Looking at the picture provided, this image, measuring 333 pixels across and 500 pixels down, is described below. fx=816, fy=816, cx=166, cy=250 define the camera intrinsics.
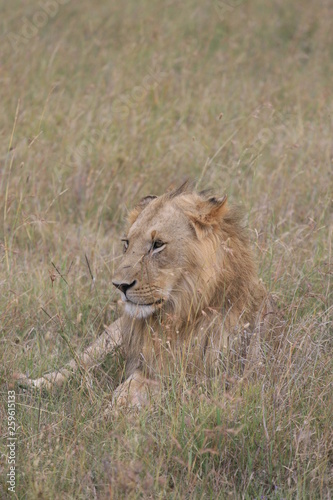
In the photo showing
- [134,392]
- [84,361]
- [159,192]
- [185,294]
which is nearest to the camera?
[134,392]

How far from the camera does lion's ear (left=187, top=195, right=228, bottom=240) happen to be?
4090 mm

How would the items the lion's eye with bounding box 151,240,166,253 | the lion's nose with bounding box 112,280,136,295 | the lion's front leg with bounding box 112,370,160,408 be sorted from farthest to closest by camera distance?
the lion's eye with bounding box 151,240,166,253 → the lion's nose with bounding box 112,280,136,295 → the lion's front leg with bounding box 112,370,160,408

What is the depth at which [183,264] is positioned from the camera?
4.05 m

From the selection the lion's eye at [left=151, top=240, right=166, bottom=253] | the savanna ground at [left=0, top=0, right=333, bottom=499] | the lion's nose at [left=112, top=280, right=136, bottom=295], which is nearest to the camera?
the savanna ground at [left=0, top=0, right=333, bottom=499]

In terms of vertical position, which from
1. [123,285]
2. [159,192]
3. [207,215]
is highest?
[207,215]

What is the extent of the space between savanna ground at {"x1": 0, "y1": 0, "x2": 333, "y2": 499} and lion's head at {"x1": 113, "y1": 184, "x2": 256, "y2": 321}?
358 millimetres

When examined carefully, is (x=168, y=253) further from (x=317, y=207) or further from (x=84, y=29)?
(x=84, y=29)

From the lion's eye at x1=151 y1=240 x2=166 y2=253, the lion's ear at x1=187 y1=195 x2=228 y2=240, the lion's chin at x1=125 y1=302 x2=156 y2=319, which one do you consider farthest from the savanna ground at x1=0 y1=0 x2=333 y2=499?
the lion's ear at x1=187 y1=195 x2=228 y2=240

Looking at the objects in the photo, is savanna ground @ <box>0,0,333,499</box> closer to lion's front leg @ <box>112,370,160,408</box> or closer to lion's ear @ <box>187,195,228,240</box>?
lion's front leg @ <box>112,370,160,408</box>

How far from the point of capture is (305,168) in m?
6.70

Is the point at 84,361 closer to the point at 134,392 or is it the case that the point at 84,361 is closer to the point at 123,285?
the point at 134,392

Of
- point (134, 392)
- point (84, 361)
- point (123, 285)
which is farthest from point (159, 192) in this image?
point (134, 392)

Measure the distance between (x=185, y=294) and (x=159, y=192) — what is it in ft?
8.82

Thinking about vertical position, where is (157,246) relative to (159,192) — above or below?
above
